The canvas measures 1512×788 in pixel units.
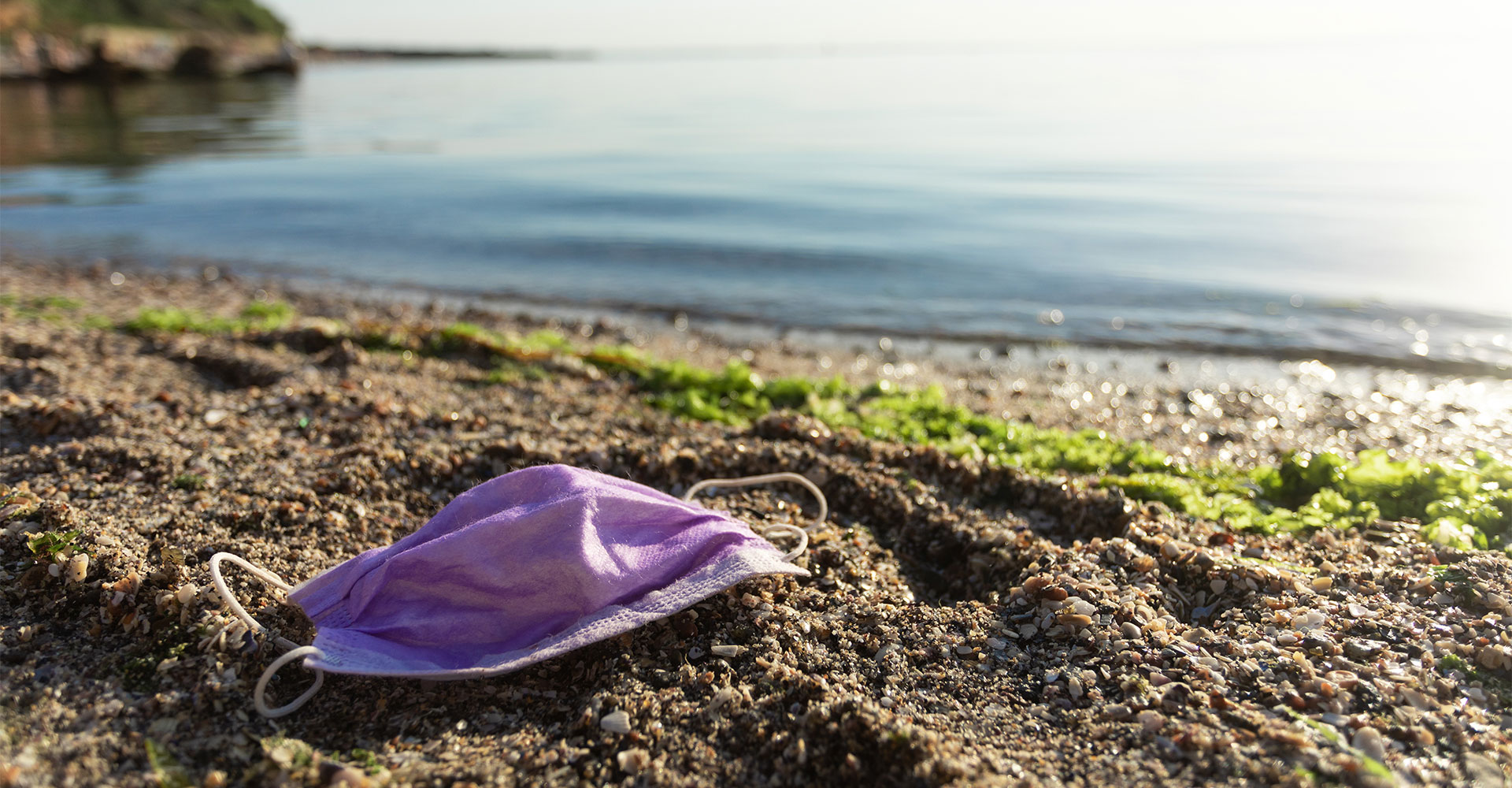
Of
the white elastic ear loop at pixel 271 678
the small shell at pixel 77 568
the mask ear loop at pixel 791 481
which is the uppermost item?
the mask ear loop at pixel 791 481

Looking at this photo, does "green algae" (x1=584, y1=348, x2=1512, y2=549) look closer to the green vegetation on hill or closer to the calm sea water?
the calm sea water

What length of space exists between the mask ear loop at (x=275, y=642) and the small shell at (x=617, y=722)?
1026mm

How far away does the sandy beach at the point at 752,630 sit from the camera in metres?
2.76

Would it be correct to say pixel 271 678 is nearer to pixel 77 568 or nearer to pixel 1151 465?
pixel 77 568

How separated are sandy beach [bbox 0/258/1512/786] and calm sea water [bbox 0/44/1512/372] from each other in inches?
202

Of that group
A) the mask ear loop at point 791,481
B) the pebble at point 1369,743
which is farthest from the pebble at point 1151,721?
the mask ear loop at point 791,481

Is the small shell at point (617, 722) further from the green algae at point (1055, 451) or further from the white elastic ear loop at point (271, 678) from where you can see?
the green algae at point (1055, 451)

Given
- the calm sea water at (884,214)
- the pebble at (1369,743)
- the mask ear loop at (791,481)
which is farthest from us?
the calm sea water at (884,214)

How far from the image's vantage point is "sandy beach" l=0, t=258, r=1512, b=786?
2.76 metres

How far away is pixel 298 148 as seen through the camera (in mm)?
24953

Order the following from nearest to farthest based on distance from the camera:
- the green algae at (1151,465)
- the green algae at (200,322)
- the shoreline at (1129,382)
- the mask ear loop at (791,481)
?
the mask ear loop at (791,481), the green algae at (1151,465), the shoreline at (1129,382), the green algae at (200,322)

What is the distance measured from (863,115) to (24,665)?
35160 mm

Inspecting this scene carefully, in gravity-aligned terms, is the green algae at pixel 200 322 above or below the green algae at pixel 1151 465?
below

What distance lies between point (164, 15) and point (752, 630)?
10293cm
